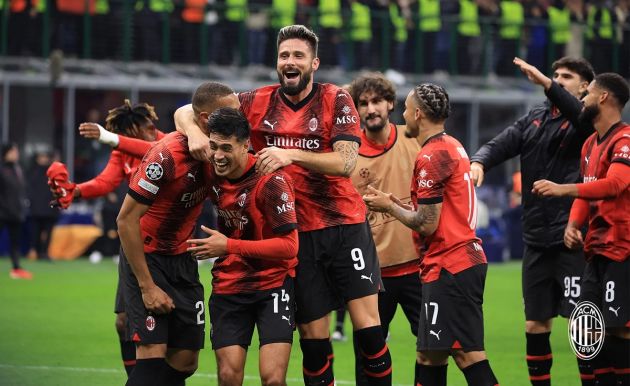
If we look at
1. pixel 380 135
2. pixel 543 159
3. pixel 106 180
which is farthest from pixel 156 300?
pixel 543 159

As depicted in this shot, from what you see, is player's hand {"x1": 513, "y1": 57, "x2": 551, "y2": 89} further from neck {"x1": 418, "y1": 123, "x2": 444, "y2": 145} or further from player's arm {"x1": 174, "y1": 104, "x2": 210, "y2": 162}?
player's arm {"x1": 174, "y1": 104, "x2": 210, "y2": 162}

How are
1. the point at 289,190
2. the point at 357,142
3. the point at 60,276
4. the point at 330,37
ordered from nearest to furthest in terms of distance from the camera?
the point at 289,190, the point at 357,142, the point at 60,276, the point at 330,37

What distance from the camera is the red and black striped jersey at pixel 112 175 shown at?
987 cm

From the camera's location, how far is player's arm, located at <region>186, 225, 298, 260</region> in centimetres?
732

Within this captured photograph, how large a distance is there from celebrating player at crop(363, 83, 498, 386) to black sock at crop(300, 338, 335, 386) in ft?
2.25

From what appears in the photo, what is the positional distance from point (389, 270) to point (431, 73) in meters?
18.7

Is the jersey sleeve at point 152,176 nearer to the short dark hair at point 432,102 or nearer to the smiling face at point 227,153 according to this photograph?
the smiling face at point 227,153

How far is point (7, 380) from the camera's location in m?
10.6

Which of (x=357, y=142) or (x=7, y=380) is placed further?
(x=7, y=380)

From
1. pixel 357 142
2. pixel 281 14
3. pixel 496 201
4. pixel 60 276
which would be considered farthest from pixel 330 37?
pixel 357 142

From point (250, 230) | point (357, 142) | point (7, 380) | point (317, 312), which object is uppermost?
point (357, 142)

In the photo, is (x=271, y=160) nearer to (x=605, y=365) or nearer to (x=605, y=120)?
(x=605, y=120)

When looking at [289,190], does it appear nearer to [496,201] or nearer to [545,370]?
[545,370]

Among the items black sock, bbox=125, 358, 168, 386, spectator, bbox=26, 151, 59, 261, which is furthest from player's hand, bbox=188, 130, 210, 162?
spectator, bbox=26, 151, 59, 261
